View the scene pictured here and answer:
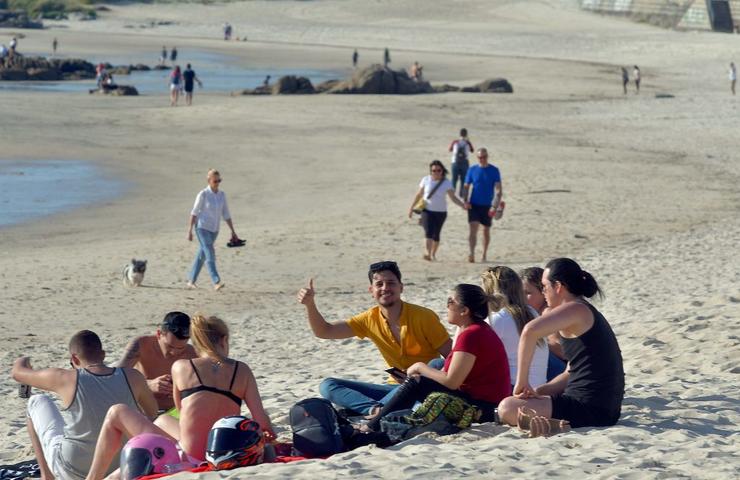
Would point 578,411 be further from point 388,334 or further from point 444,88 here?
point 444,88

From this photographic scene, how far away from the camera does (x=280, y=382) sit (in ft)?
33.6

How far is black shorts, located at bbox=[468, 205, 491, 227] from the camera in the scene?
52.0 ft

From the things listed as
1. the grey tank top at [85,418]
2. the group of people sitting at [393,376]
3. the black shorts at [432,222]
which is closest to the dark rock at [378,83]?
the black shorts at [432,222]

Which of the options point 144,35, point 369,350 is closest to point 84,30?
point 144,35

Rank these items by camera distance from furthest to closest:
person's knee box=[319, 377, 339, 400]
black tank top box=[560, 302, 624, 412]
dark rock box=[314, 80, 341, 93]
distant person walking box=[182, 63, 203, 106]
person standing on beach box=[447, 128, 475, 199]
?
dark rock box=[314, 80, 341, 93] → distant person walking box=[182, 63, 203, 106] → person standing on beach box=[447, 128, 475, 199] → person's knee box=[319, 377, 339, 400] → black tank top box=[560, 302, 624, 412]

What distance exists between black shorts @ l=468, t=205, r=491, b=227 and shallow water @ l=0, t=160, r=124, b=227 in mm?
7771

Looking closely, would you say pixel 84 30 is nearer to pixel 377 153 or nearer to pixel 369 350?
pixel 377 153

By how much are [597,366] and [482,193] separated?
8825mm

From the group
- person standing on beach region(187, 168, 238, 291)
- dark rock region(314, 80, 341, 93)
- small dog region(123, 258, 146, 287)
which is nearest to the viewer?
person standing on beach region(187, 168, 238, 291)

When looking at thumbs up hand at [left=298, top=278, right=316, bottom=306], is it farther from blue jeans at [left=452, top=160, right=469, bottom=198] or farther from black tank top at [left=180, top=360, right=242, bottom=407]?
blue jeans at [left=452, top=160, right=469, bottom=198]

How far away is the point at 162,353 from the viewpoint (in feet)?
27.2

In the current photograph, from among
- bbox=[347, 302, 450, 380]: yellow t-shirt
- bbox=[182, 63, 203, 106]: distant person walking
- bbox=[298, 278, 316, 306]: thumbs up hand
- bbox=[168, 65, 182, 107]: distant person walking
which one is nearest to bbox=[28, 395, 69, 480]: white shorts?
bbox=[298, 278, 316, 306]: thumbs up hand

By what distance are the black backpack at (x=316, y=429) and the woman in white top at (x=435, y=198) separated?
8653mm

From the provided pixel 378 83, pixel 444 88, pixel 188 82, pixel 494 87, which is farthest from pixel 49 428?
pixel 494 87
